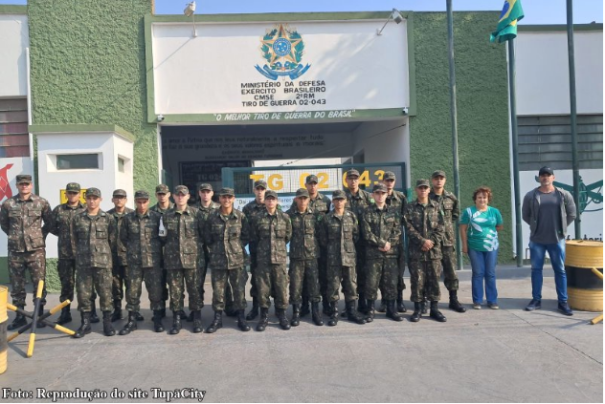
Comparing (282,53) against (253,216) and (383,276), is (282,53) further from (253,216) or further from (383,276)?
(383,276)

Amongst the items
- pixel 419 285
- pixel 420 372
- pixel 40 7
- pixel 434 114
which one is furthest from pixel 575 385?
pixel 40 7

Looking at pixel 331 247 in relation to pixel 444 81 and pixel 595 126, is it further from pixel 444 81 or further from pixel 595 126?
pixel 595 126

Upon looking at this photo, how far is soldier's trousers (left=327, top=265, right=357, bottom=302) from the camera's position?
19.1ft

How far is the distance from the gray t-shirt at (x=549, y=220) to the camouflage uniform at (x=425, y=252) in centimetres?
136

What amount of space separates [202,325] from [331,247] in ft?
6.13

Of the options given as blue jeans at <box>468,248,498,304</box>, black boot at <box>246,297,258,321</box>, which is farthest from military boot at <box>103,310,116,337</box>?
blue jeans at <box>468,248,498,304</box>

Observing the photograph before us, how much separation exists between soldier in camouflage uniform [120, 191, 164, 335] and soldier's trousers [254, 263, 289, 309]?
122 cm

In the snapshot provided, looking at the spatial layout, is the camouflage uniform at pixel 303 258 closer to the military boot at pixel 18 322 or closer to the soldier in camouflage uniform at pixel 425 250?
the soldier in camouflage uniform at pixel 425 250

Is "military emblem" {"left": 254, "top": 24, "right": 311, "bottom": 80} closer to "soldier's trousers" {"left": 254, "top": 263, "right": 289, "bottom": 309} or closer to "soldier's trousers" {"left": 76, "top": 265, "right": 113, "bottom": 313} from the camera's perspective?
"soldier's trousers" {"left": 254, "top": 263, "right": 289, "bottom": 309}

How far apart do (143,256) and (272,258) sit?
1524 millimetres

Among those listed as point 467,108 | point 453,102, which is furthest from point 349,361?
point 467,108

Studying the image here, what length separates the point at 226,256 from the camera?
5605 millimetres

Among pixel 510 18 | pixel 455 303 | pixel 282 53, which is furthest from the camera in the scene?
pixel 282 53

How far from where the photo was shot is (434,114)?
9.19 m
